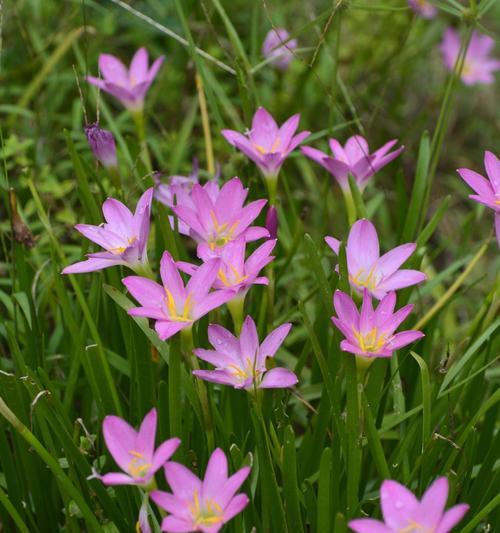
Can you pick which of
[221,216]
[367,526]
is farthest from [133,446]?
[221,216]

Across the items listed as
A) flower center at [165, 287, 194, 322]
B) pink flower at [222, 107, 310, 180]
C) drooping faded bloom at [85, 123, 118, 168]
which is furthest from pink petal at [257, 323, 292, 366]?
drooping faded bloom at [85, 123, 118, 168]

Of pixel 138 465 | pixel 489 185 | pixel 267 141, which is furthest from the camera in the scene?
pixel 267 141

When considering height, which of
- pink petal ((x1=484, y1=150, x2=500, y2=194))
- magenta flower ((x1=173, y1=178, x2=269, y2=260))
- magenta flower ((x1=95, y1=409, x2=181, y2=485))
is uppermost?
pink petal ((x1=484, y1=150, x2=500, y2=194))

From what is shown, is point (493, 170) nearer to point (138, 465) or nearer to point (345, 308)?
point (345, 308)

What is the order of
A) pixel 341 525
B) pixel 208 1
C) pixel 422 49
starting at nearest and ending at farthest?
pixel 341 525 < pixel 208 1 < pixel 422 49

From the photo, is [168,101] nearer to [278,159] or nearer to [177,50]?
[177,50]

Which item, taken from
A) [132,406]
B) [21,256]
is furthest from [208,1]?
[132,406]

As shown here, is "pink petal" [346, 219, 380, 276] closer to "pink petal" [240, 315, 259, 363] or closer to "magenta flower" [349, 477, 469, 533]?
"pink petal" [240, 315, 259, 363]
